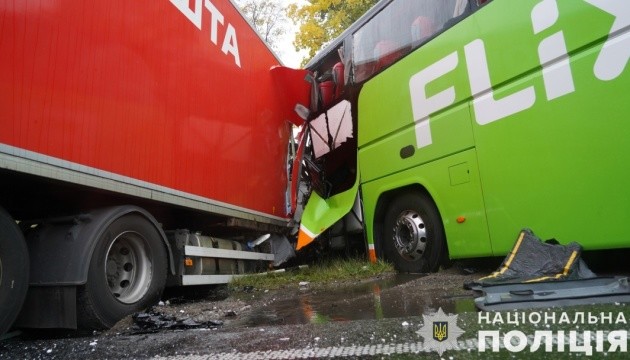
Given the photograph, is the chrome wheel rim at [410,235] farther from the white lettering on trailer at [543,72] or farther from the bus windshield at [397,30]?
the bus windshield at [397,30]

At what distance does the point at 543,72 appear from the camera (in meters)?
2.85

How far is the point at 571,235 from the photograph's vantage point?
272 cm

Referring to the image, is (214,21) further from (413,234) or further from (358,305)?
(358,305)

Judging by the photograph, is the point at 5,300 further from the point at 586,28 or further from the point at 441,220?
the point at 586,28

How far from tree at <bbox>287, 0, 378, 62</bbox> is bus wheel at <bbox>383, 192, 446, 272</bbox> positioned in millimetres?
10832

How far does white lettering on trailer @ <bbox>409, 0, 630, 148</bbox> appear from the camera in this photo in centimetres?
247

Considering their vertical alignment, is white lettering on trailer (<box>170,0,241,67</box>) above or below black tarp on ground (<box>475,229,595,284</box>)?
above

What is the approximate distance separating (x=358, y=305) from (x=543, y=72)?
80.6 inches

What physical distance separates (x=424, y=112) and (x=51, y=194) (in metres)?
2.99

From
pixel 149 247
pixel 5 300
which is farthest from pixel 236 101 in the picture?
pixel 5 300

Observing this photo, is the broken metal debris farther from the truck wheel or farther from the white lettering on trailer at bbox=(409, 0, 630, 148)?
the white lettering on trailer at bbox=(409, 0, 630, 148)

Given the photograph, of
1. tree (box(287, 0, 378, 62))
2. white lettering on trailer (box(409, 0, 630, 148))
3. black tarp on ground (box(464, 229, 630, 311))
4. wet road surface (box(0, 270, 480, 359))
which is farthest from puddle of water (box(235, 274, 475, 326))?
tree (box(287, 0, 378, 62))

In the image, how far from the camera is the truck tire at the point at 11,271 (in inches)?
81.8

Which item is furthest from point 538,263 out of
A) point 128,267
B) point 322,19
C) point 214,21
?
point 322,19
